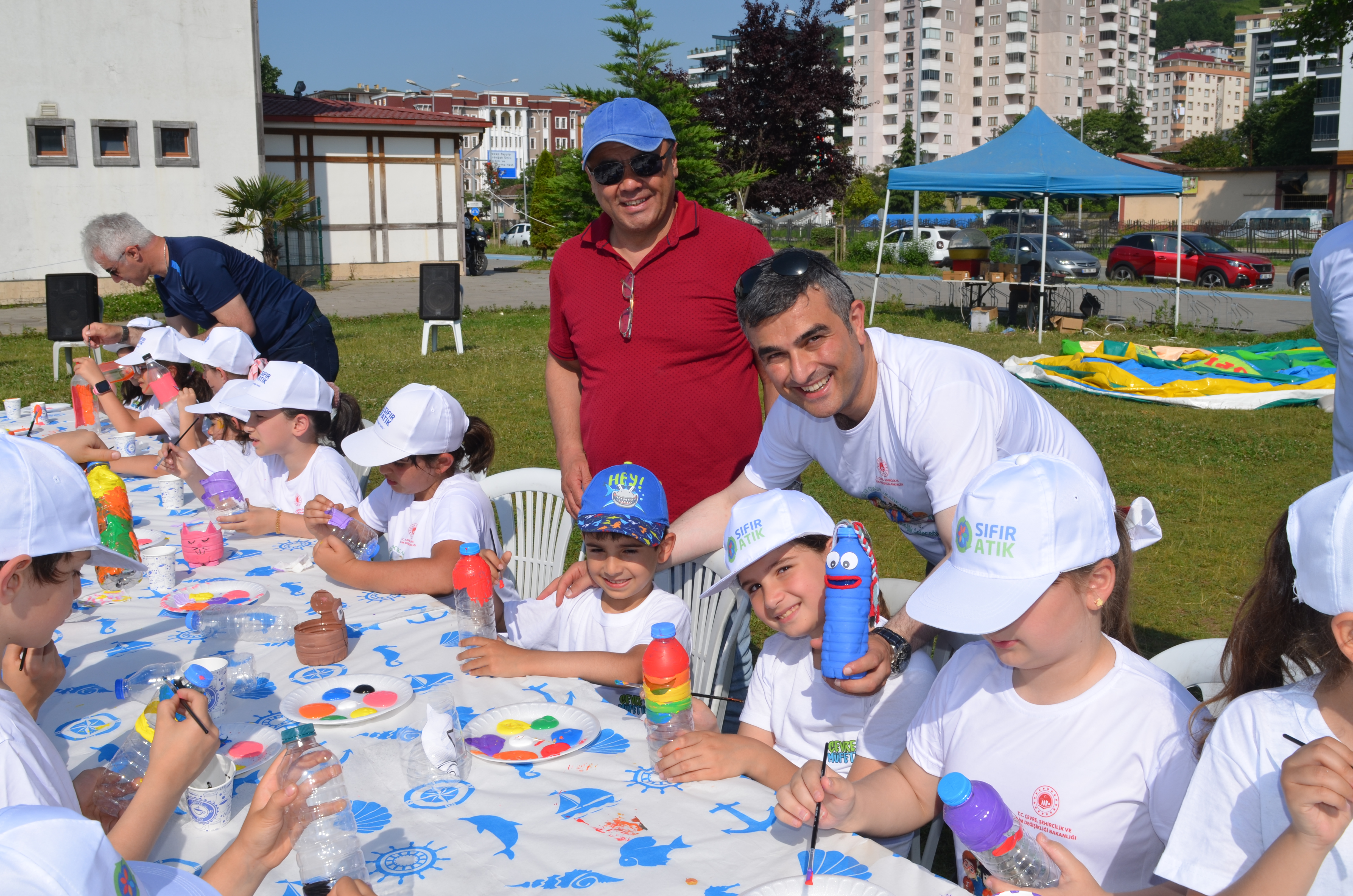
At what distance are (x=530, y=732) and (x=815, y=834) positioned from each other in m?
0.75

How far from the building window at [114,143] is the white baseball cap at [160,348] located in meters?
20.1

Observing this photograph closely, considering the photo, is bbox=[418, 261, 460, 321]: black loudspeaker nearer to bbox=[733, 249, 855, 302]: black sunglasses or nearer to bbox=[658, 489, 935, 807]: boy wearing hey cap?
A: bbox=[733, 249, 855, 302]: black sunglasses

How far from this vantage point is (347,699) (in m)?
2.40

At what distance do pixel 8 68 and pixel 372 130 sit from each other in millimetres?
8327

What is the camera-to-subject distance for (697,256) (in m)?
3.52

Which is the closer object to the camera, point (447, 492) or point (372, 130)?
point (447, 492)

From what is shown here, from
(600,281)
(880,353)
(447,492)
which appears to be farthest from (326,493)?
(880,353)

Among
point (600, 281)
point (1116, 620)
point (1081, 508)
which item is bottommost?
point (1116, 620)

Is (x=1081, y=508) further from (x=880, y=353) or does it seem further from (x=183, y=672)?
(x=183, y=672)

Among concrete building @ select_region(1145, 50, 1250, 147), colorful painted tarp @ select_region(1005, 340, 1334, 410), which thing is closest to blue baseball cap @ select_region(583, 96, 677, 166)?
colorful painted tarp @ select_region(1005, 340, 1334, 410)

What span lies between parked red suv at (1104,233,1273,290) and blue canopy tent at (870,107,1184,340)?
8531mm

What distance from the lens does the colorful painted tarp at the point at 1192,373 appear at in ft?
32.2

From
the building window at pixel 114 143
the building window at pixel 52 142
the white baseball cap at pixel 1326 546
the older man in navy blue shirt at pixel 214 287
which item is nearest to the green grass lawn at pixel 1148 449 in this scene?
the white baseball cap at pixel 1326 546

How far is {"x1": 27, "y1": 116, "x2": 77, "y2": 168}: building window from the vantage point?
21.3 metres
